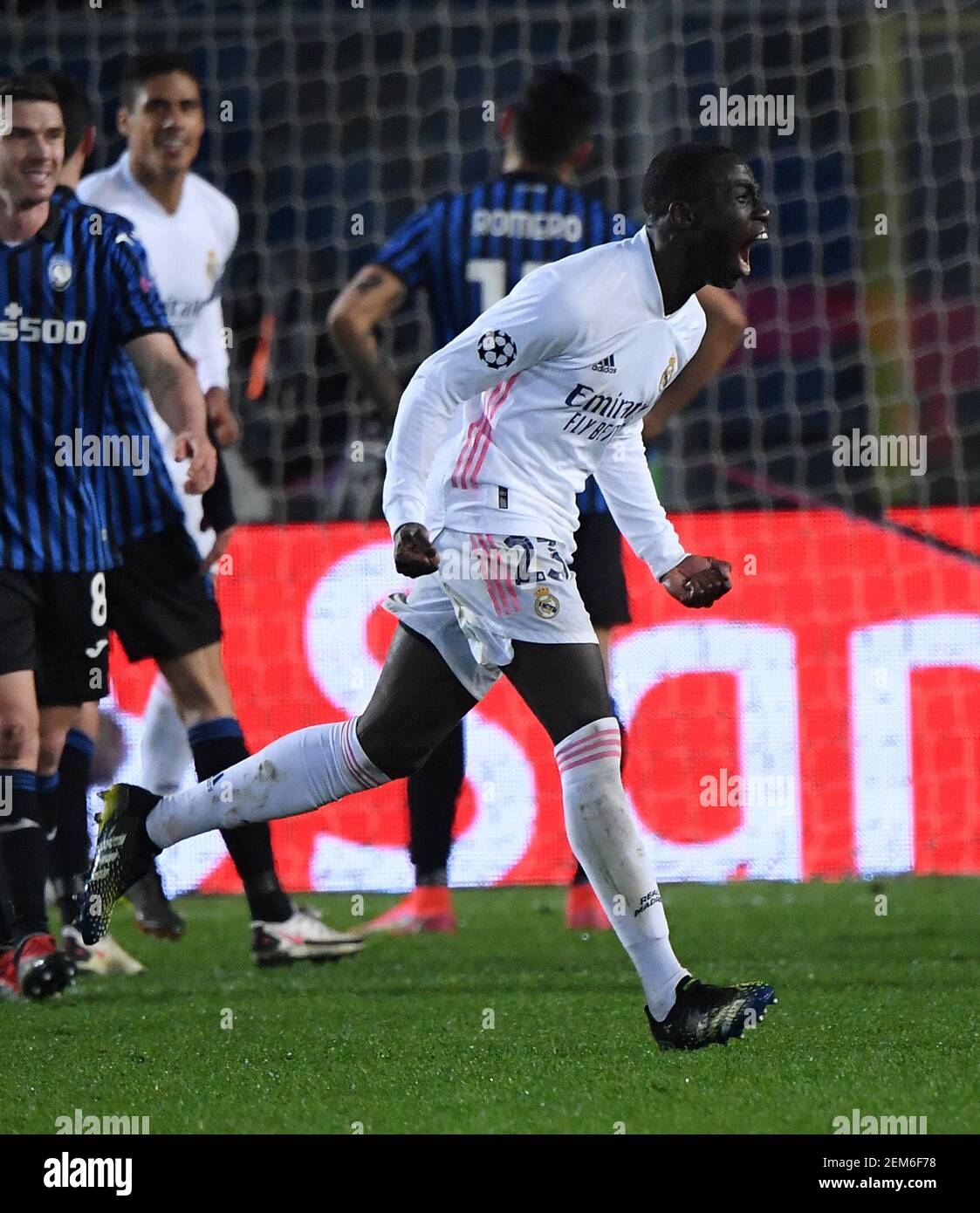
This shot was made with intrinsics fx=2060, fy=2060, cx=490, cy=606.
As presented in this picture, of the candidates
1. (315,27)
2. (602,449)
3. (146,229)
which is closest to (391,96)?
(315,27)

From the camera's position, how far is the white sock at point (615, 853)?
3500 millimetres

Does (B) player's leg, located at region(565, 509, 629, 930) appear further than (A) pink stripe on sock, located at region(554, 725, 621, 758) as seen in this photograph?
Yes

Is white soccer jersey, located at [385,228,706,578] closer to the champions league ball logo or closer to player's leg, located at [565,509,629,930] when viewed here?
the champions league ball logo

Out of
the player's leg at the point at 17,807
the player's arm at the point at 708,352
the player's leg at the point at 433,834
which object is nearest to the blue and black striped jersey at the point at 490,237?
the player's arm at the point at 708,352

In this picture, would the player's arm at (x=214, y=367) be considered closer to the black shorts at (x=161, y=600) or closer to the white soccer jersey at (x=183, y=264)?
the white soccer jersey at (x=183, y=264)

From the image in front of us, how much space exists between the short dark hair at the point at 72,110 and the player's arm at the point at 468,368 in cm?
204

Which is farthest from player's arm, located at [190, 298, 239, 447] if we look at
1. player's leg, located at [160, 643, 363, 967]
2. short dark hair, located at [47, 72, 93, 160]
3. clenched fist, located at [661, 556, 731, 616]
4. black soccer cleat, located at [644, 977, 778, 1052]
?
black soccer cleat, located at [644, 977, 778, 1052]

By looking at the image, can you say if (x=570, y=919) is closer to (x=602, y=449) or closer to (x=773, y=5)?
(x=602, y=449)

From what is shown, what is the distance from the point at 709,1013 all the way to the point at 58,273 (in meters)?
2.31

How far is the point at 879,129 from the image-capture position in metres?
8.91

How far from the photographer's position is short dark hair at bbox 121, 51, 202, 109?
5.86 meters

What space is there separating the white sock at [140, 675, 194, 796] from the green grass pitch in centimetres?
45

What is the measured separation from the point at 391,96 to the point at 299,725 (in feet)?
16.3

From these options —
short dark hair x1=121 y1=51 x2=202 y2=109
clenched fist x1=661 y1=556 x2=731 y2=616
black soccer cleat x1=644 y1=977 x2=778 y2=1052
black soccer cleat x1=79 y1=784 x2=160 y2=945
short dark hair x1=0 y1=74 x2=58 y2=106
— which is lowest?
black soccer cleat x1=644 y1=977 x2=778 y2=1052
